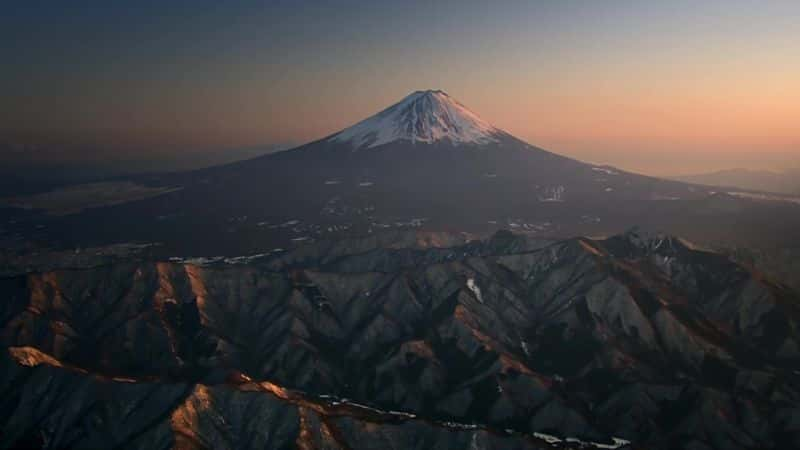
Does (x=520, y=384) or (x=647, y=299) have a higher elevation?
(x=647, y=299)

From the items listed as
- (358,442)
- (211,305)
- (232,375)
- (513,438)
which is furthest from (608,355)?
(211,305)

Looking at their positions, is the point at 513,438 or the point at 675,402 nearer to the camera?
the point at 513,438

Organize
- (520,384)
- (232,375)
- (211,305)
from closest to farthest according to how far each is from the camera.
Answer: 1. (232,375)
2. (520,384)
3. (211,305)

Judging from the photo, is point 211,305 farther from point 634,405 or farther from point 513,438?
point 634,405

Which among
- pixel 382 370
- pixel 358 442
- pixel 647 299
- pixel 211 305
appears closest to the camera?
pixel 358 442

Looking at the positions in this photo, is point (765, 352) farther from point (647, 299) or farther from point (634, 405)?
point (634, 405)

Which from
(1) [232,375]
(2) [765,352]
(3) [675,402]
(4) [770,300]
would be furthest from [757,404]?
(1) [232,375]
